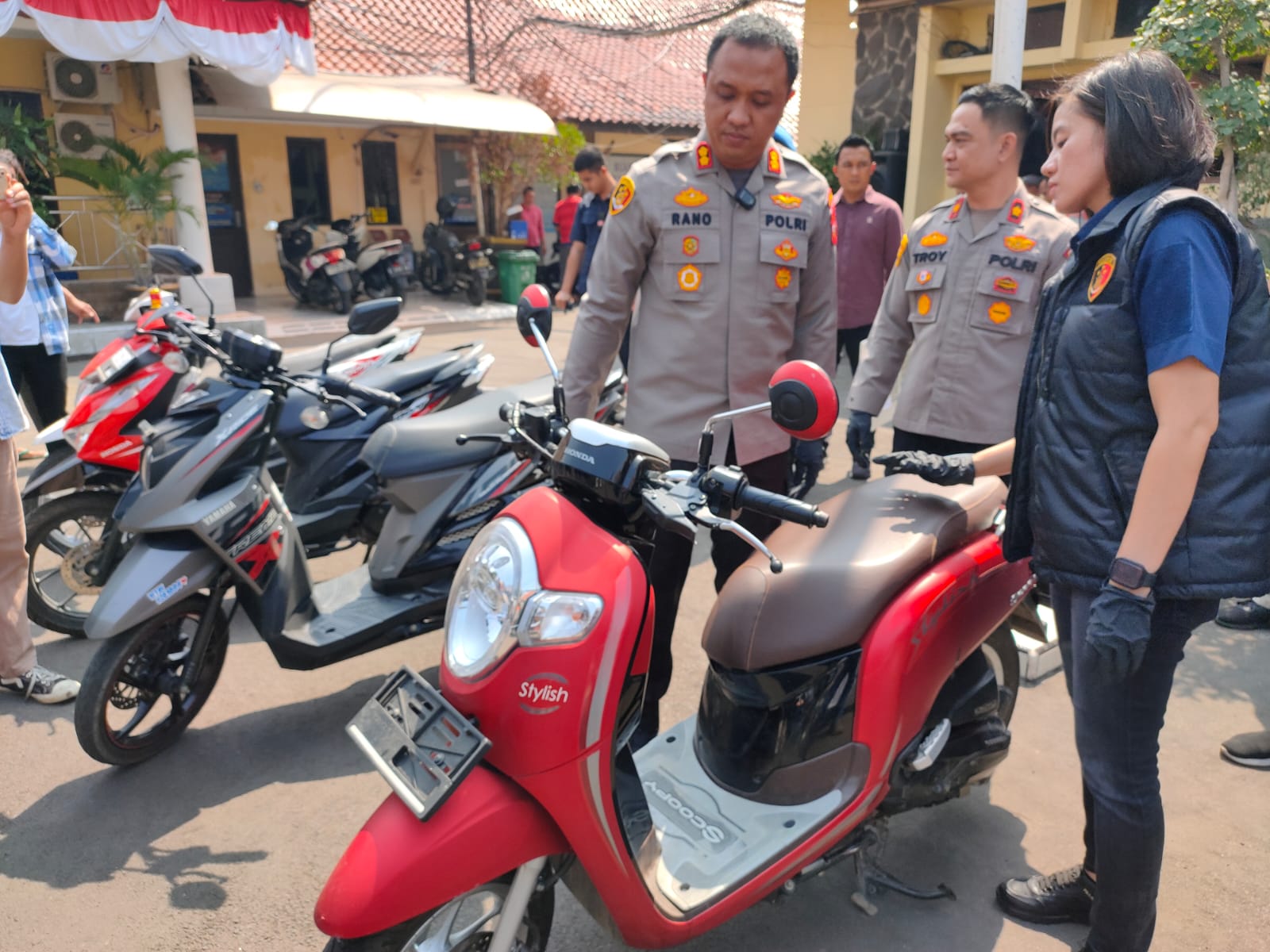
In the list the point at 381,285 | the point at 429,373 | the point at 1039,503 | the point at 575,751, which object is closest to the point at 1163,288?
the point at 1039,503

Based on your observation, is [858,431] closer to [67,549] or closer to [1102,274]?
[1102,274]

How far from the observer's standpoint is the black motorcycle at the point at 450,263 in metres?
12.5

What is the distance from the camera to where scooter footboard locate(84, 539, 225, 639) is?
8.16 ft

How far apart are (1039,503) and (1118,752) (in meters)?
0.49

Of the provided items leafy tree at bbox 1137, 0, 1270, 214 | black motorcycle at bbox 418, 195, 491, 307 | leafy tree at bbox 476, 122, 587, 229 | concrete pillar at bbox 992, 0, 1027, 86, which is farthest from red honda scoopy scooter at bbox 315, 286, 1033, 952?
leafy tree at bbox 476, 122, 587, 229

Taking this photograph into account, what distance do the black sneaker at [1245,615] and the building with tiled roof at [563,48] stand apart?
1066 cm

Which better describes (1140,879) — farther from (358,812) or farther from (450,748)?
(358,812)

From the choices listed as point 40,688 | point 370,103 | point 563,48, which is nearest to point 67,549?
point 40,688

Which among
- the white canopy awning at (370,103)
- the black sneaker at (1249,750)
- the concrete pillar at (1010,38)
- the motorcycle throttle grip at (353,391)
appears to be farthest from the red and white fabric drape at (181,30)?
the black sneaker at (1249,750)

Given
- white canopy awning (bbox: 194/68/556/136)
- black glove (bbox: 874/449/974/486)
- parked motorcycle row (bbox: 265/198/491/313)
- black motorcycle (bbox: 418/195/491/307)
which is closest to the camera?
black glove (bbox: 874/449/974/486)

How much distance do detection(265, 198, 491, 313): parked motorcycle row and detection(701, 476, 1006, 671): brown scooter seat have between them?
32.9 feet

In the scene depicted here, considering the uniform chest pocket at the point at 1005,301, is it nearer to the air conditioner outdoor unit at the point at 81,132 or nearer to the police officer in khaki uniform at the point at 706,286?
the police officer in khaki uniform at the point at 706,286

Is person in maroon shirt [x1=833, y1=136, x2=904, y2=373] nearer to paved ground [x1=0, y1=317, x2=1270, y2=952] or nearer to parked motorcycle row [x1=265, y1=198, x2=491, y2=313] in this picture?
paved ground [x1=0, y1=317, x2=1270, y2=952]

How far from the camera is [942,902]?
7.33ft
